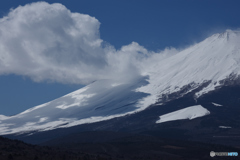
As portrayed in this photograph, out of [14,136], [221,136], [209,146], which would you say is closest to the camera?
[209,146]

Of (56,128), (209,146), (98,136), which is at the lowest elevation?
(209,146)

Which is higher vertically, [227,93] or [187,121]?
[227,93]

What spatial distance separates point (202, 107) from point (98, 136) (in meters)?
55.3

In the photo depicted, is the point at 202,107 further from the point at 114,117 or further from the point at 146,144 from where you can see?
the point at 146,144

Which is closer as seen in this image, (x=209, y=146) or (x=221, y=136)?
(x=209, y=146)

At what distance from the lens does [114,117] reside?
188m

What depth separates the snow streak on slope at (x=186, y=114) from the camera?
15954 cm

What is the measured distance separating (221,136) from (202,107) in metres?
42.7

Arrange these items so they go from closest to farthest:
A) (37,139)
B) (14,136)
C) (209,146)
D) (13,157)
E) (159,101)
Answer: (13,157)
(209,146)
(37,139)
(14,136)
(159,101)

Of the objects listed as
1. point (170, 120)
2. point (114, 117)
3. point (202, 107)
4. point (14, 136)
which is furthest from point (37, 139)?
point (202, 107)

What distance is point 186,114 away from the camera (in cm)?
16312

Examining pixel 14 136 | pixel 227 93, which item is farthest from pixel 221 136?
pixel 14 136

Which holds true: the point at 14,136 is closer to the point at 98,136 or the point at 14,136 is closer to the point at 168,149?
the point at 98,136

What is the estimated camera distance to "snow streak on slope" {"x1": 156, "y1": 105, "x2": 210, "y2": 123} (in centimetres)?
15954
